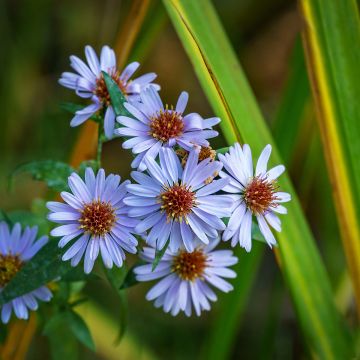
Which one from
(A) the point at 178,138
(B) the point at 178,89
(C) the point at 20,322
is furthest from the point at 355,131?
(B) the point at 178,89

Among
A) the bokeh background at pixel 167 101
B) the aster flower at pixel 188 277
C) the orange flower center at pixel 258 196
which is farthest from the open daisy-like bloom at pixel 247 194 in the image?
the bokeh background at pixel 167 101

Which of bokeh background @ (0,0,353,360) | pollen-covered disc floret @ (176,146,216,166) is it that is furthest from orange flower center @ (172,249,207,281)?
bokeh background @ (0,0,353,360)

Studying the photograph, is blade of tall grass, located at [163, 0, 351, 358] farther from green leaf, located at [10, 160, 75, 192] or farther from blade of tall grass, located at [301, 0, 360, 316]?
green leaf, located at [10, 160, 75, 192]

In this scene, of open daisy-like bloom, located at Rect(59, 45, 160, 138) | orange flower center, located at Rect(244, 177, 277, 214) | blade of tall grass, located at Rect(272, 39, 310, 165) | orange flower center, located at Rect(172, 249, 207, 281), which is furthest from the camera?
blade of tall grass, located at Rect(272, 39, 310, 165)

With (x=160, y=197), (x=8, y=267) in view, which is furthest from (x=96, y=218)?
(x=8, y=267)

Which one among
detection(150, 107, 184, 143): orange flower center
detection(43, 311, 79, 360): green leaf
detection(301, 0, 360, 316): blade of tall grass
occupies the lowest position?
detection(43, 311, 79, 360): green leaf

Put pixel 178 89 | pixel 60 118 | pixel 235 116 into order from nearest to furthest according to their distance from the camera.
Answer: pixel 235 116
pixel 60 118
pixel 178 89

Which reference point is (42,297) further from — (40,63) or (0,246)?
(40,63)

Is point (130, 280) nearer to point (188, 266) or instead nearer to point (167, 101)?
point (188, 266)
